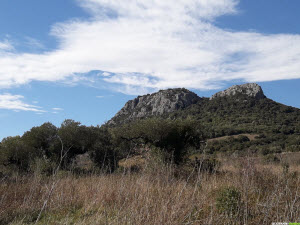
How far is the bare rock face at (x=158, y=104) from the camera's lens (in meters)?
73.8

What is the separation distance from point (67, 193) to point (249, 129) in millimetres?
44548

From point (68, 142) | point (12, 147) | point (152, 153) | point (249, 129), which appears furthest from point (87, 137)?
point (249, 129)

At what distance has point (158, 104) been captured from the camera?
3132 inches

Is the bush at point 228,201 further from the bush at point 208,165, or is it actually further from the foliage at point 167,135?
the foliage at point 167,135

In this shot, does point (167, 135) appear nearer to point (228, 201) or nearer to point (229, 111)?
point (228, 201)

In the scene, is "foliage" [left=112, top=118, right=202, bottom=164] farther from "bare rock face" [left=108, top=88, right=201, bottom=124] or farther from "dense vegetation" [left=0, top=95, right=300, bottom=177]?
"bare rock face" [left=108, top=88, right=201, bottom=124]

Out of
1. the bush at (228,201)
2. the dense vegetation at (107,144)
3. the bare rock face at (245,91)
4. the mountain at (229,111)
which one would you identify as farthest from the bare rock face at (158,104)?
the bush at (228,201)

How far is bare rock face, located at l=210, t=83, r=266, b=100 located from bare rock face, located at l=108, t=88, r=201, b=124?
7966 millimetres

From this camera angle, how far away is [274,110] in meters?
62.4

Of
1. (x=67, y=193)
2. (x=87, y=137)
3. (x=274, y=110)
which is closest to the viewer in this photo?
(x=67, y=193)

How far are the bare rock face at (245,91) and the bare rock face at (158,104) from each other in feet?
26.1

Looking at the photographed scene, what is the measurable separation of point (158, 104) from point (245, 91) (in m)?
27.9

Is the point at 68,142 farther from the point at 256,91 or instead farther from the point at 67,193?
the point at 256,91

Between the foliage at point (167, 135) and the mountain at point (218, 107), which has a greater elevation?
the mountain at point (218, 107)
